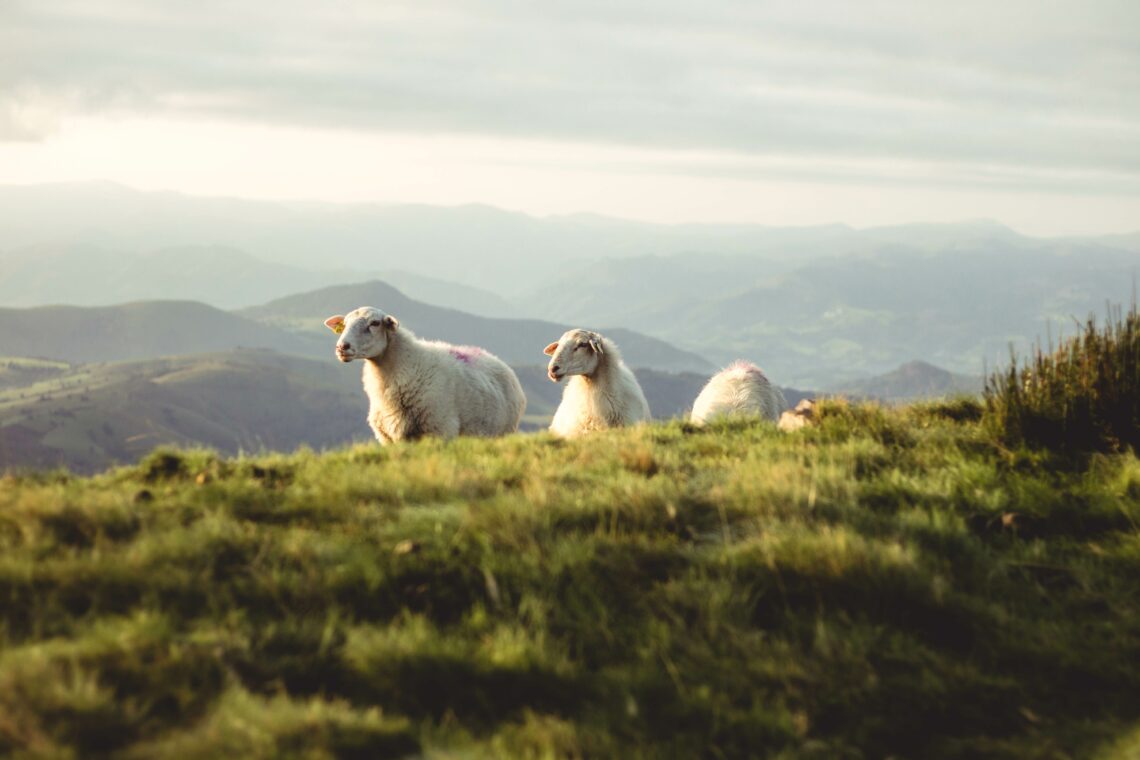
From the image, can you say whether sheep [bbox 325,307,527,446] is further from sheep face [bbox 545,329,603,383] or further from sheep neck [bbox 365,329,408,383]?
sheep face [bbox 545,329,603,383]

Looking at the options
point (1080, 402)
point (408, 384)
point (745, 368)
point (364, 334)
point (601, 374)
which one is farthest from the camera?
point (745, 368)

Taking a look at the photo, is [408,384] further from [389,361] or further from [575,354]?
[575,354]

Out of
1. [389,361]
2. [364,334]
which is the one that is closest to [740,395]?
[389,361]

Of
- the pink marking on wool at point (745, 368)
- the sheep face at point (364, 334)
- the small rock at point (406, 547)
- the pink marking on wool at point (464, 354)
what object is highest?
the sheep face at point (364, 334)

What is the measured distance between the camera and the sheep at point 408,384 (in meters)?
15.3

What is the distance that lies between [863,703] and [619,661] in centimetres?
132

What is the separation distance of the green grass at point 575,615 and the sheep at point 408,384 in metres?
7.55

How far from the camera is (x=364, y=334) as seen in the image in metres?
15.1

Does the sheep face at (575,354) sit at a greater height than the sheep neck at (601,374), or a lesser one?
greater

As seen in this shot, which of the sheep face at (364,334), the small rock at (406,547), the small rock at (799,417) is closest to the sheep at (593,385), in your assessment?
the sheep face at (364,334)

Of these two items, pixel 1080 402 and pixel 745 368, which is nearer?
pixel 1080 402

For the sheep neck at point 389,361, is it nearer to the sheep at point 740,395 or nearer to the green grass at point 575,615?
the sheep at point 740,395

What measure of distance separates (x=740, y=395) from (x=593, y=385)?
301 cm

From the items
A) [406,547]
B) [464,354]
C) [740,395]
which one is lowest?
[740,395]
